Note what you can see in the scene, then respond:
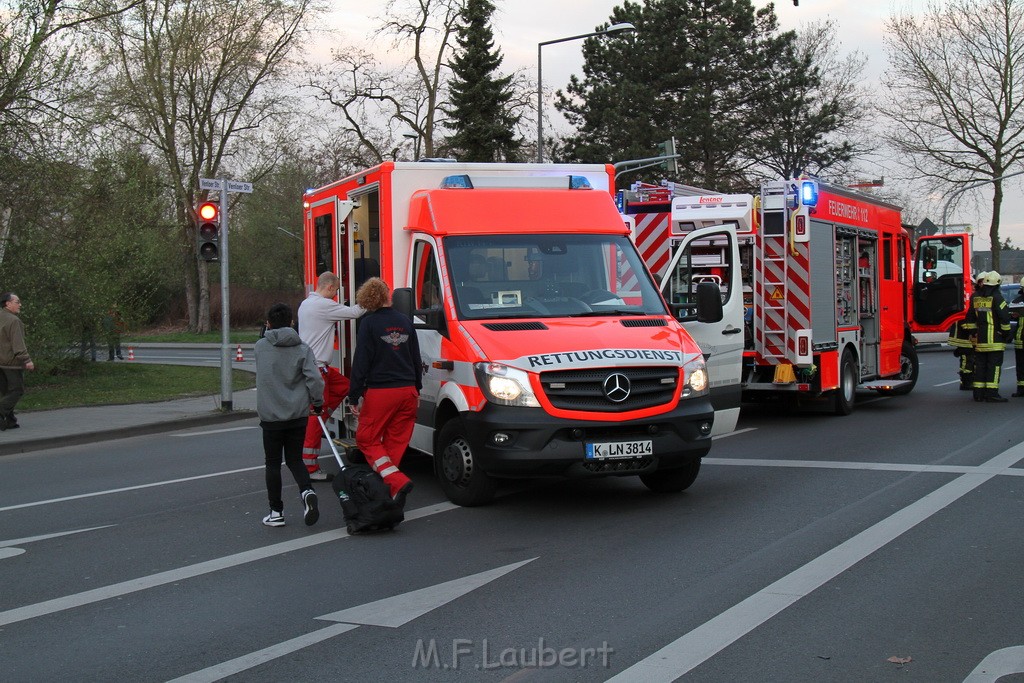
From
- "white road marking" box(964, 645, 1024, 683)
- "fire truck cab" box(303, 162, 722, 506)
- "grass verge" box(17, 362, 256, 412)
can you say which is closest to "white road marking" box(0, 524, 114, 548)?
"fire truck cab" box(303, 162, 722, 506)

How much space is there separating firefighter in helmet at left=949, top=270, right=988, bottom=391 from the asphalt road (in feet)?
21.7

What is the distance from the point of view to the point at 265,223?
61.6 m

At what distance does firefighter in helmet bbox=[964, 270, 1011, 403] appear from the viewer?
16.2 metres

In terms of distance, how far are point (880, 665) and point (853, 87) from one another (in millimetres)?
49890

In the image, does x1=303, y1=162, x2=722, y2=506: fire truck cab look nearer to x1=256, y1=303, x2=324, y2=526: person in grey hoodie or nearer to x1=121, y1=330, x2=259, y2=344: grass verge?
x1=256, y1=303, x2=324, y2=526: person in grey hoodie

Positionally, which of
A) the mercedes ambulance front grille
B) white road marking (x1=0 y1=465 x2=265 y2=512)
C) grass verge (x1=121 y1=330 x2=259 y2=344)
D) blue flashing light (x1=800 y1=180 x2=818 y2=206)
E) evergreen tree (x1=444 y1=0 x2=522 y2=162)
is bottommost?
white road marking (x1=0 y1=465 x2=265 y2=512)

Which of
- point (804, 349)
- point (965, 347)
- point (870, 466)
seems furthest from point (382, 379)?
point (965, 347)

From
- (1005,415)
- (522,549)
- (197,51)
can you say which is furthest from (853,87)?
(522,549)

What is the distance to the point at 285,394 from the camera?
7.85 metres

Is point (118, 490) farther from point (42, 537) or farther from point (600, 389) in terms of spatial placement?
point (600, 389)

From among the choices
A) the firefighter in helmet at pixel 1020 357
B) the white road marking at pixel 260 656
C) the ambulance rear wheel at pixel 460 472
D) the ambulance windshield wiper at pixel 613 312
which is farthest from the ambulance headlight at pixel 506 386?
the firefighter in helmet at pixel 1020 357

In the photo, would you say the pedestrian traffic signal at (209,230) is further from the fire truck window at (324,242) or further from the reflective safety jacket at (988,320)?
the reflective safety jacket at (988,320)

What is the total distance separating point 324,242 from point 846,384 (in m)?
7.64

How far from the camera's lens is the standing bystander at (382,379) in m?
8.04
